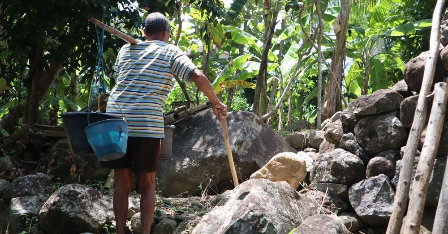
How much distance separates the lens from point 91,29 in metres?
5.73

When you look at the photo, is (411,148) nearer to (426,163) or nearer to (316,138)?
(426,163)

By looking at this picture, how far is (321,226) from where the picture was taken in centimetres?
324

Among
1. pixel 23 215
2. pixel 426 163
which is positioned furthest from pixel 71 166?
pixel 426 163

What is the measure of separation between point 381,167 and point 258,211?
210 centimetres

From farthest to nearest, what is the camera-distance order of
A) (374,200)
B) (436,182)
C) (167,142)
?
(374,200), (436,182), (167,142)

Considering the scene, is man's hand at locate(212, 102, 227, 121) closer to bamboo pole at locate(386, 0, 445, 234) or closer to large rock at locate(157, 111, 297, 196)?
bamboo pole at locate(386, 0, 445, 234)

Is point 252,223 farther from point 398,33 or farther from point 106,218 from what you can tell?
point 398,33

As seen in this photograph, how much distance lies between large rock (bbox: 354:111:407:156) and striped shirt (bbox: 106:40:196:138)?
8.19 feet

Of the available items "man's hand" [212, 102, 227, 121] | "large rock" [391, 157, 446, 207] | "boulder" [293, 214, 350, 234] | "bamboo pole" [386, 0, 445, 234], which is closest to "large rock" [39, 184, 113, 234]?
"man's hand" [212, 102, 227, 121]

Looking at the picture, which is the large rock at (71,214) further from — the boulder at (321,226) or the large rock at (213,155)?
the boulder at (321,226)

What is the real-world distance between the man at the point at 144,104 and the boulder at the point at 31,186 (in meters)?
2.00

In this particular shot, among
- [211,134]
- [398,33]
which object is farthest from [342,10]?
[211,134]

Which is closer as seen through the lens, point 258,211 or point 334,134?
point 258,211

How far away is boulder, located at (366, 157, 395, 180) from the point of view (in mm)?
4992
